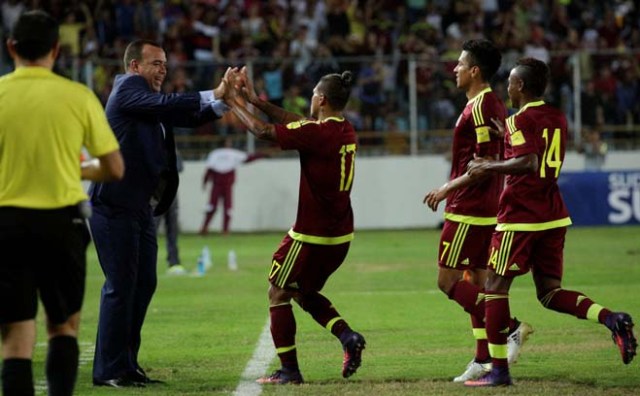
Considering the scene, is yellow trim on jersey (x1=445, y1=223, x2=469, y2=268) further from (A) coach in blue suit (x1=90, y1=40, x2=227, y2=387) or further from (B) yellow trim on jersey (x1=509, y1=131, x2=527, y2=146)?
(A) coach in blue suit (x1=90, y1=40, x2=227, y2=387)

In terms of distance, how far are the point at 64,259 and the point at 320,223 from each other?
2819 mm

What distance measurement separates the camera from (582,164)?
27.2 metres

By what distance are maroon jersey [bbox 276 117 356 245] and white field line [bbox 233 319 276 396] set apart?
1.09 metres

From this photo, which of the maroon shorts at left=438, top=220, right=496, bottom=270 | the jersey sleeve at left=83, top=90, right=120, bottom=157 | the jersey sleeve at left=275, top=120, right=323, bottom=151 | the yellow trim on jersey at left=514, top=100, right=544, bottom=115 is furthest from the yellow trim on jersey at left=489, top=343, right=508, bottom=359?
the jersey sleeve at left=83, top=90, right=120, bottom=157

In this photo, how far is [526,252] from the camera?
8820 millimetres

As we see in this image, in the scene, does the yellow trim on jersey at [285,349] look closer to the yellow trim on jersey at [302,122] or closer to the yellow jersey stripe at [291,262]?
the yellow jersey stripe at [291,262]

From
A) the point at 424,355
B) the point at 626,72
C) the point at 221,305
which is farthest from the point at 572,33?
the point at 424,355

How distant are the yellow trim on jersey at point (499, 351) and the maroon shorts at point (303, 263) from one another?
128 centimetres

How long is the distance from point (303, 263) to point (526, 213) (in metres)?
1.59

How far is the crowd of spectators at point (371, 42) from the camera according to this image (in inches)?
1054

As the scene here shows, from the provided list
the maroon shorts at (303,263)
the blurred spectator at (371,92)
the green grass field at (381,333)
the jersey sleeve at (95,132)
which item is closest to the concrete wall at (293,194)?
the blurred spectator at (371,92)

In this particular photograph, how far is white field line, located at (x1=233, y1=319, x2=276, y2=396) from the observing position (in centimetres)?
873

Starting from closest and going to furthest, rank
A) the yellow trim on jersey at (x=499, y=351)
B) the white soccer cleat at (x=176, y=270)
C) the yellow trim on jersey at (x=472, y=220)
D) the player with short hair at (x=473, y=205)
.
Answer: the yellow trim on jersey at (x=499, y=351) < the player with short hair at (x=473, y=205) < the yellow trim on jersey at (x=472, y=220) < the white soccer cleat at (x=176, y=270)

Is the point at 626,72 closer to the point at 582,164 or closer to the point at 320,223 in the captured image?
the point at 582,164
